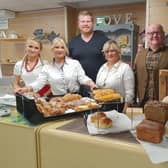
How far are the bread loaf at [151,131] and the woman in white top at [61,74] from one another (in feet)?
3.12

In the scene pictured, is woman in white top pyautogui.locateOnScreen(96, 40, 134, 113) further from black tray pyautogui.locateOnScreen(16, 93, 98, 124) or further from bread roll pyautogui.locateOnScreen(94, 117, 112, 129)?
bread roll pyautogui.locateOnScreen(94, 117, 112, 129)

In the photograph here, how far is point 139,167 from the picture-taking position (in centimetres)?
88

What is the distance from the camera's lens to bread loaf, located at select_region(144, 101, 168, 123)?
99 cm

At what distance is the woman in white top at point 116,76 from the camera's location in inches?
69.5

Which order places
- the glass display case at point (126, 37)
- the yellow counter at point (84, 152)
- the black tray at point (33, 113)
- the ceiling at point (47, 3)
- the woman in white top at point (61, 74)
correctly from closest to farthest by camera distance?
the yellow counter at point (84, 152) < the black tray at point (33, 113) < the woman in white top at point (61, 74) < the glass display case at point (126, 37) < the ceiling at point (47, 3)

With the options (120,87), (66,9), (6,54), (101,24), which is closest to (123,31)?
(101,24)

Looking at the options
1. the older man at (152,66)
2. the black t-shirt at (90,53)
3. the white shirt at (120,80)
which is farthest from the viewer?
the black t-shirt at (90,53)

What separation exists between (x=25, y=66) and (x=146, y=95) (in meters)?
1.09

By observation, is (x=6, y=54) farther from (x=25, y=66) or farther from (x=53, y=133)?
(x=53, y=133)

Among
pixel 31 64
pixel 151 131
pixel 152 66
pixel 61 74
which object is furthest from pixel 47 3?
pixel 151 131

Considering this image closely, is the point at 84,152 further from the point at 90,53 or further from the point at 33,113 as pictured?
the point at 90,53

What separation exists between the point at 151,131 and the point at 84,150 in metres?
0.28

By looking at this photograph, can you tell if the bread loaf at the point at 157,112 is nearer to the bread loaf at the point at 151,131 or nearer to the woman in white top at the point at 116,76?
the bread loaf at the point at 151,131

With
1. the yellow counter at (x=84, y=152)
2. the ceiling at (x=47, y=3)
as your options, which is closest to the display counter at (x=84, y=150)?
the yellow counter at (x=84, y=152)
